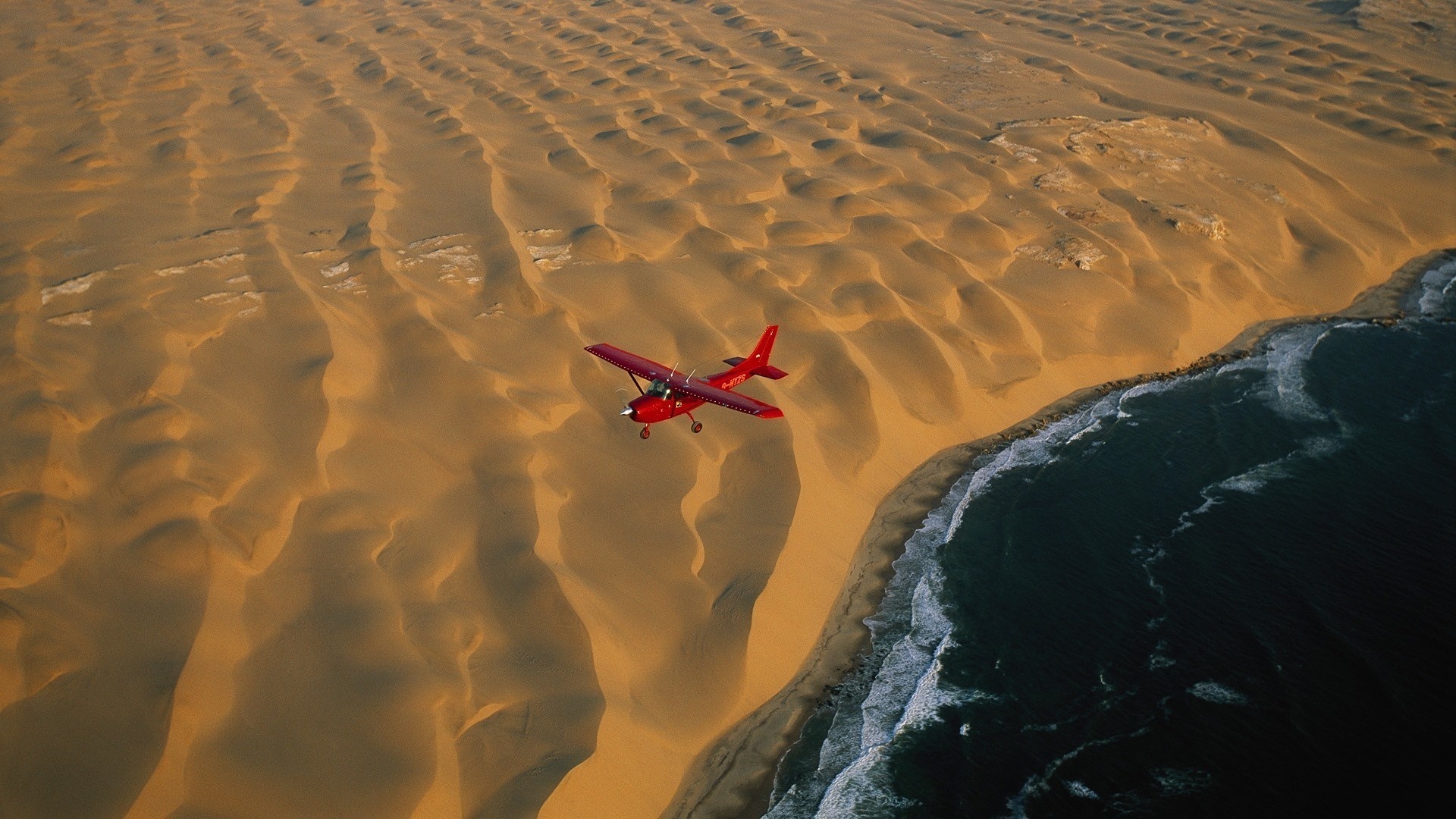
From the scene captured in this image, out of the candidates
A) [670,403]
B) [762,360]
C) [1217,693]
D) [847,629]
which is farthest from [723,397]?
[1217,693]

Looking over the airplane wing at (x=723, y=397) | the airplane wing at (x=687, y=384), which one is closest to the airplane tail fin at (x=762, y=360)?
the airplane wing at (x=687, y=384)

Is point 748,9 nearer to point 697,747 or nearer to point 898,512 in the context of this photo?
point 898,512

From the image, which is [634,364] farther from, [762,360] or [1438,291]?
[1438,291]

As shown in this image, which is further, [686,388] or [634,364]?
[634,364]

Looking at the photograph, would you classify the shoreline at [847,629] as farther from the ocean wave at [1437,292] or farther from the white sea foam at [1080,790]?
the white sea foam at [1080,790]

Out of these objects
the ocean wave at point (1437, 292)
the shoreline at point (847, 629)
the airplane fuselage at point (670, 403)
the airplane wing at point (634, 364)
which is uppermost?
the ocean wave at point (1437, 292)

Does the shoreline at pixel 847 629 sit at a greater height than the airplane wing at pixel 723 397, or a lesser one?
lesser
